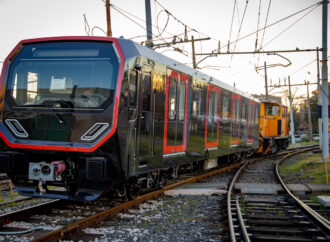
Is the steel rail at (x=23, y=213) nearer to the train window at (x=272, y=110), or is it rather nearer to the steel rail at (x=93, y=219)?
the steel rail at (x=93, y=219)

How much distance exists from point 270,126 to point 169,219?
1892 cm

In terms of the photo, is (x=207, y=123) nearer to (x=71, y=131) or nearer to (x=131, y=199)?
(x=131, y=199)

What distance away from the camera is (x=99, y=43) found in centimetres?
653

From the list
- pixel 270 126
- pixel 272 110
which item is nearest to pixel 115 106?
pixel 272 110

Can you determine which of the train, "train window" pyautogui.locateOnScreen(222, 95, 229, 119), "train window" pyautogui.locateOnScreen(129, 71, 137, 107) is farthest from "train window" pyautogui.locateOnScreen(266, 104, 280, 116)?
"train window" pyautogui.locateOnScreen(129, 71, 137, 107)

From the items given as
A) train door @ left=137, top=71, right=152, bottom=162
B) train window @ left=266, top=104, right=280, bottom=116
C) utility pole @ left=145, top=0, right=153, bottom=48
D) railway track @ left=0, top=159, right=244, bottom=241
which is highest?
utility pole @ left=145, top=0, right=153, bottom=48

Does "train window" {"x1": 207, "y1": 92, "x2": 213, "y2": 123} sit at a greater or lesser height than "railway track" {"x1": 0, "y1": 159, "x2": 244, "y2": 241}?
greater

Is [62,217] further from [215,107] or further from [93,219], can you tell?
[215,107]

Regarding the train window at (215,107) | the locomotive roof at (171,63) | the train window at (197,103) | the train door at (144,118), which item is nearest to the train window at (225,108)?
the locomotive roof at (171,63)

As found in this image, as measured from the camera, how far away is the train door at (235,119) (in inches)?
576

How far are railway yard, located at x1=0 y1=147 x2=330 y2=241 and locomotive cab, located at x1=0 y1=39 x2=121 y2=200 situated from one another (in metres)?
0.52

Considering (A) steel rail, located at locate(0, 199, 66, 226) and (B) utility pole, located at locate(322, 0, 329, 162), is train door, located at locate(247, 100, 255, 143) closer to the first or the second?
(B) utility pole, located at locate(322, 0, 329, 162)

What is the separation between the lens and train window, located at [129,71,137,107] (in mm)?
6492

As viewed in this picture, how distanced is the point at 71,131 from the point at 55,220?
144cm
